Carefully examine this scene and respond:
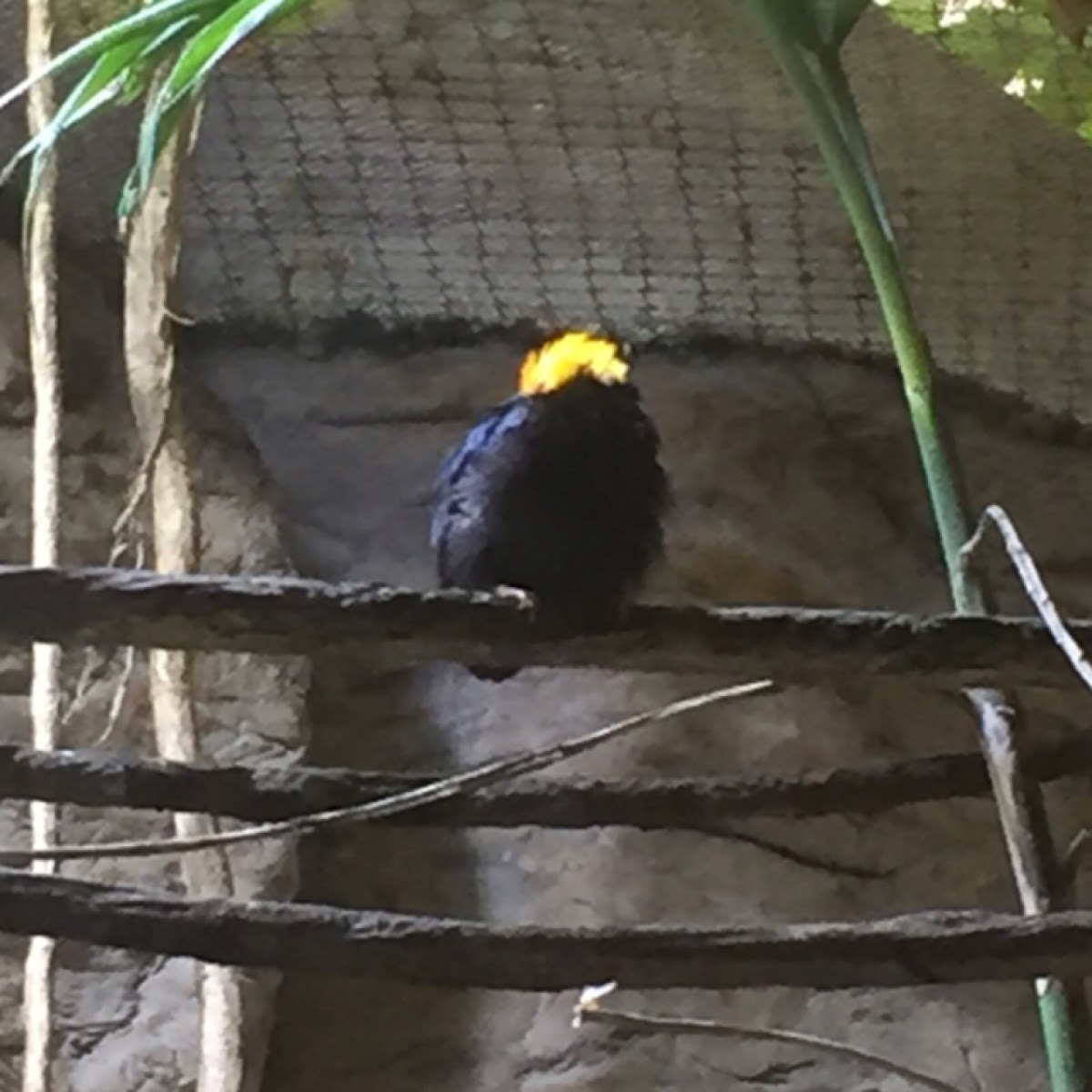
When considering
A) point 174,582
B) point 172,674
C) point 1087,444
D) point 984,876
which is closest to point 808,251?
point 1087,444

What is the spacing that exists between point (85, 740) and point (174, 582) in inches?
29.3

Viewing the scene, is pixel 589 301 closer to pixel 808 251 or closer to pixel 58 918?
pixel 808 251

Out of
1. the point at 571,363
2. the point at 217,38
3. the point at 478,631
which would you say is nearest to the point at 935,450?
the point at 571,363

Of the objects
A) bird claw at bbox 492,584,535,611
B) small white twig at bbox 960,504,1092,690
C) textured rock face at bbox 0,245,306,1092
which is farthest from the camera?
textured rock face at bbox 0,245,306,1092

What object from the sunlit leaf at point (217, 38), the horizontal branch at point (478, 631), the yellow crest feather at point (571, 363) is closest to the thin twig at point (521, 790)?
the horizontal branch at point (478, 631)

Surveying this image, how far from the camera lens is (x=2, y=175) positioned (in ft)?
2.97

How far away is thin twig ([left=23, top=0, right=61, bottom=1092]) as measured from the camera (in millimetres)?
1072

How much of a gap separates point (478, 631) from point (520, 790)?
167 mm

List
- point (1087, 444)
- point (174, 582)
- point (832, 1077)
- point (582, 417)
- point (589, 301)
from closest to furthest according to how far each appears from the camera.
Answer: point (174, 582) < point (582, 417) < point (832, 1077) < point (589, 301) < point (1087, 444)

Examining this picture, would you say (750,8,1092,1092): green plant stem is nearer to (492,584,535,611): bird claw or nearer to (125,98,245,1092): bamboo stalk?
(492,584,535,611): bird claw

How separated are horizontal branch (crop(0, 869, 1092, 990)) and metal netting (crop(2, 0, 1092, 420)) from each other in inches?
32.6

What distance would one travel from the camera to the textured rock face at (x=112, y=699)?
4.25 feet

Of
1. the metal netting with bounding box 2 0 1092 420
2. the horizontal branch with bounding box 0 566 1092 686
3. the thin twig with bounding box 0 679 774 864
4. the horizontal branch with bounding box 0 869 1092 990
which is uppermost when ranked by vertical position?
the metal netting with bounding box 2 0 1092 420

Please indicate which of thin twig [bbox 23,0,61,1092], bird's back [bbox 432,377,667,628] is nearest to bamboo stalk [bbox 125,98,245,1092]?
thin twig [bbox 23,0,61,1092]
